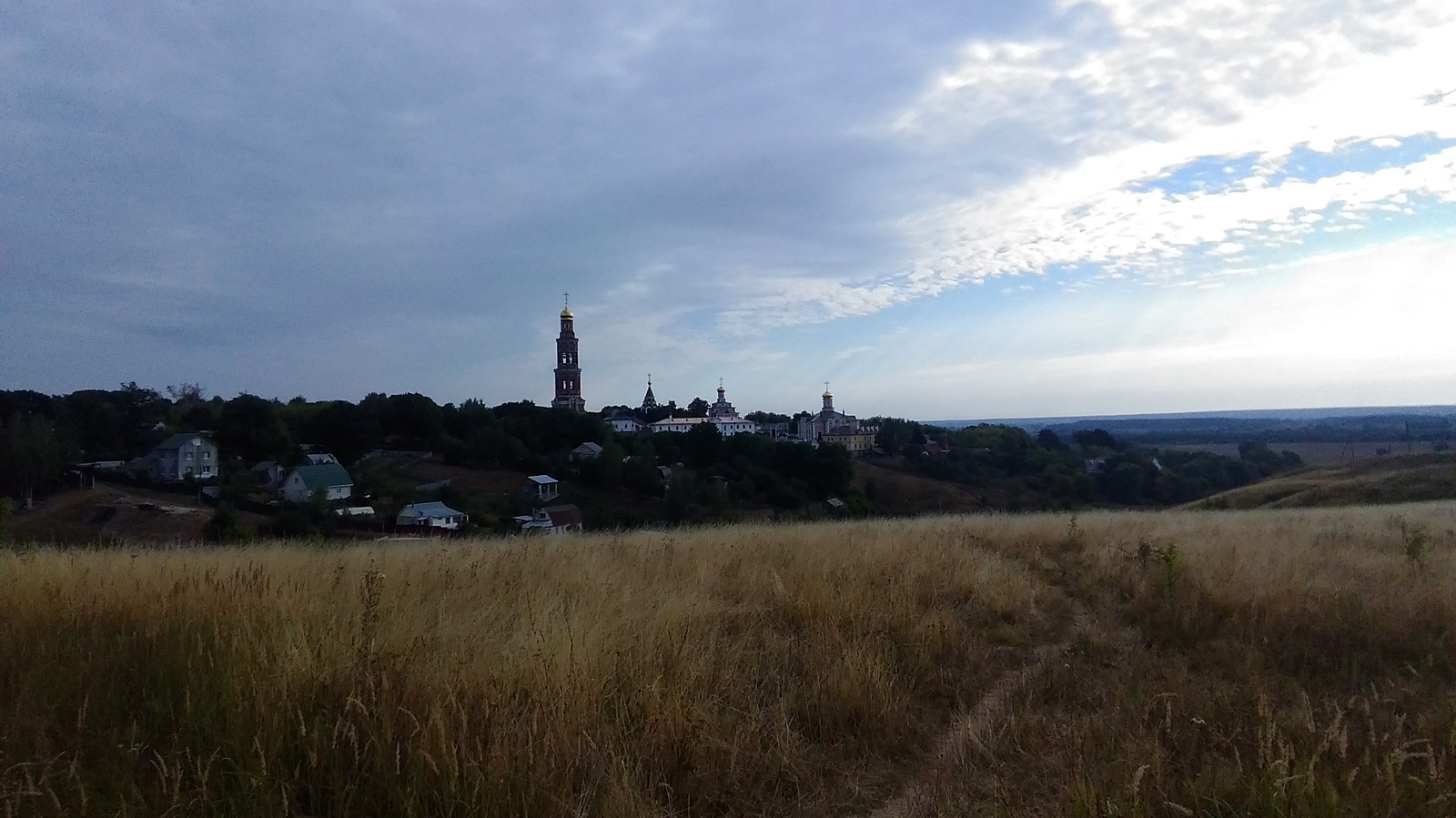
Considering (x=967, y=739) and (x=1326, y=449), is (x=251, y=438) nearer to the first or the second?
(x=967, y=739)

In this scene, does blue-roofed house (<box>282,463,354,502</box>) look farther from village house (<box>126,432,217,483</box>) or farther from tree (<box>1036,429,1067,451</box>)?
tree (<box>1036,429,1067,451</box>)

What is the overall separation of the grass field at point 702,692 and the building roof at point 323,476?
26.2m

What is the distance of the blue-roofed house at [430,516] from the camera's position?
25.8m

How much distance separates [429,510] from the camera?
27.5m

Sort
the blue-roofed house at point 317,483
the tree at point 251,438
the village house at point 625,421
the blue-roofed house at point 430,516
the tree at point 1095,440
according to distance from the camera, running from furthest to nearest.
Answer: the village house at point 625,421
the tree at point 1095,440
the tree at point 251,438
the blue-roofed house at point 317,483
the blue-roofed house at point 430,516

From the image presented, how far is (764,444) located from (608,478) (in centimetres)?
1376

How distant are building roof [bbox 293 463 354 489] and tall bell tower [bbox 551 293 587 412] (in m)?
57.8

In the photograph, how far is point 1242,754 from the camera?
316 centimetres

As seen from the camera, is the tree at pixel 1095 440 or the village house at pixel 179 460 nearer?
the village house at pixel 179 460

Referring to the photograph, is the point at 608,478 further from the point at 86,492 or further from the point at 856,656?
the point at 856,656

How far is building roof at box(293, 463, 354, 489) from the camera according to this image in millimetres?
29564

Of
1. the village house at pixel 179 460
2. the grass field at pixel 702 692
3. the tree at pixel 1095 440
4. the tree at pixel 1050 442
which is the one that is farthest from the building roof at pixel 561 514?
the tree at pixel 1095 440

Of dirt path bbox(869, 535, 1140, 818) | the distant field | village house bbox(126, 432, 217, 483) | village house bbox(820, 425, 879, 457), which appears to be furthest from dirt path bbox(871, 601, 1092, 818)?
the distant field

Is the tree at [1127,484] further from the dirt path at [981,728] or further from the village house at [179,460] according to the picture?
the village house at [179,460]
